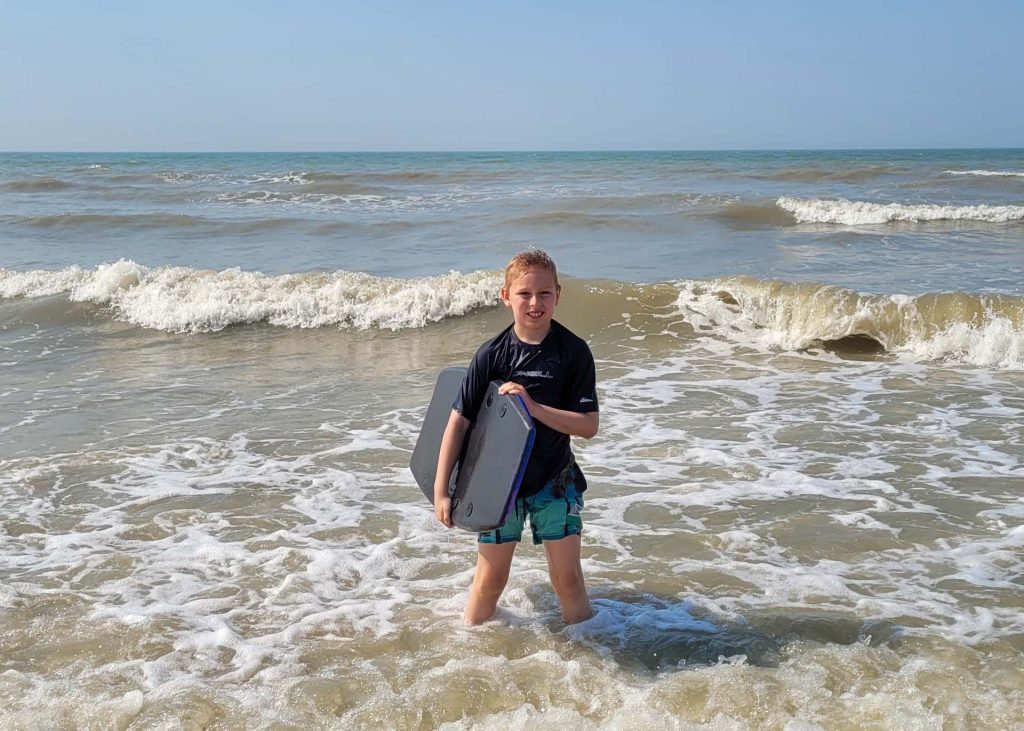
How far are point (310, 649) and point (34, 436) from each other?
4167 mm

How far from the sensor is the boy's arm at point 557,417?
10.8ft

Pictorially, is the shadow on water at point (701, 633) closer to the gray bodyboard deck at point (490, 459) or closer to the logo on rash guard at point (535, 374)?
the gray bodyboard deck at point (490, 459)

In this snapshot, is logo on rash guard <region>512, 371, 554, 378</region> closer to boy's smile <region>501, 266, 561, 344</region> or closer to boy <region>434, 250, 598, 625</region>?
boy <region>434, 250, 598, 625</region>

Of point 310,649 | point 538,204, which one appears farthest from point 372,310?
point 538,204

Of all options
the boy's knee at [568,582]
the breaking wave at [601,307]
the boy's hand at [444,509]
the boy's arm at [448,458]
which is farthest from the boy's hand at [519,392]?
the breaking wave at [601,307]

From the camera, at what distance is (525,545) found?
4.77 metres

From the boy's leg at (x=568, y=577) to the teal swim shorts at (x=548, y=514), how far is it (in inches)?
1.7

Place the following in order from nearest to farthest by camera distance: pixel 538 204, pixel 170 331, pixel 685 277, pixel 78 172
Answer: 1. pixel 170 331
2. pixel 685 277
3. pixel 538 204
4. pixel 78 172

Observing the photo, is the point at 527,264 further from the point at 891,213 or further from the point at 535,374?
the point at 891,213

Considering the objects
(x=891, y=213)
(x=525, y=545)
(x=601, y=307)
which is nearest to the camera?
(x=525, y=545)

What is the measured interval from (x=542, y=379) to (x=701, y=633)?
133 centimetres

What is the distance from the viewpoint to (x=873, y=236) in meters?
17.2

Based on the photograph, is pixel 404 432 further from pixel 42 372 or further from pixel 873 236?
pixel 873 236

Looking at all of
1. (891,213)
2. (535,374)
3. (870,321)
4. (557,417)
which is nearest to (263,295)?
(870,321)
